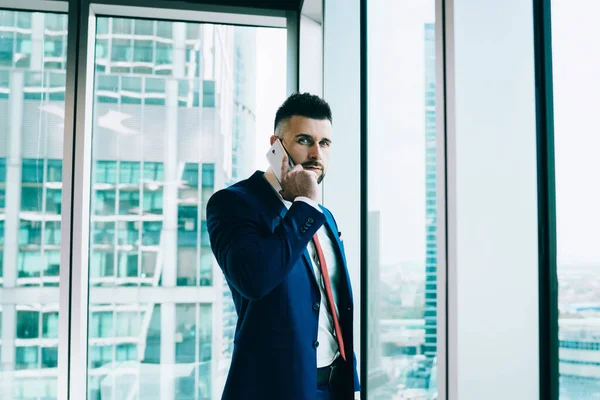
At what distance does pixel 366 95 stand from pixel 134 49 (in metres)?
1.44

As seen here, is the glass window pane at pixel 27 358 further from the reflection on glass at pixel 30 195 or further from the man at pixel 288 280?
the man at pixel 288 280

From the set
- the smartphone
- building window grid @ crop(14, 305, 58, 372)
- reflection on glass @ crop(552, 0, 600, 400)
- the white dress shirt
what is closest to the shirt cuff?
the white dress shirt

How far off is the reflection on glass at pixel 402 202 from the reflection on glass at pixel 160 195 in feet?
3.46

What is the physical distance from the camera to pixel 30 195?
287 cm

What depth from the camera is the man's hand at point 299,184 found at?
4.69 ft

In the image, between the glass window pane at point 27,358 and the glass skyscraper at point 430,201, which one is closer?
the glass skyscraper at point 430,201

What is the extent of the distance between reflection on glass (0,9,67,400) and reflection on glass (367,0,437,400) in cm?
171

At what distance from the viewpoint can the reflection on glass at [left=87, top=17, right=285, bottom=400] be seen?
9.56ft

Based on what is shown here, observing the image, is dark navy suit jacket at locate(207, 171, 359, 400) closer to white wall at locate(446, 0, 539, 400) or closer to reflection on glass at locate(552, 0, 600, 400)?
white wall at locate(446, 0, 539, 400)

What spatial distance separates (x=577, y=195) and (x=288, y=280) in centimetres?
70

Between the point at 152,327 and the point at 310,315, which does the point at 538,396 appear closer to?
the point at 310,315

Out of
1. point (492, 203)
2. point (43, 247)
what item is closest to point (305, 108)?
point (492, 203)

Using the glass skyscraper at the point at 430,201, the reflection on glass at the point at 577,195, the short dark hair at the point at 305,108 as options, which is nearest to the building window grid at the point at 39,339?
the short dark hair at the point at 305,108

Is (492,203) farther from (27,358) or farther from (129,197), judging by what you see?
(27,358)
